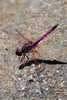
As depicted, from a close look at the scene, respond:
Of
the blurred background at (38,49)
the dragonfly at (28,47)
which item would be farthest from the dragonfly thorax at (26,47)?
the blurred background at (38,49)

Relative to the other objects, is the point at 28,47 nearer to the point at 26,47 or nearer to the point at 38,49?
the point at 26,47

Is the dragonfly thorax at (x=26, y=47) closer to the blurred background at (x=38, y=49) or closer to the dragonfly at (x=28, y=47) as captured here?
the dragonfly at (x=28, y=47)

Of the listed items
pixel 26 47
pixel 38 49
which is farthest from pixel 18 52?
pixel 38 49

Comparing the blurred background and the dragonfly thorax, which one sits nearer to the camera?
the blurred background

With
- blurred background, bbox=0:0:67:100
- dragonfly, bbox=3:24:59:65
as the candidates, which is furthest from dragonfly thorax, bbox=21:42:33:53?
blurred background, bbox=0:0:67:100

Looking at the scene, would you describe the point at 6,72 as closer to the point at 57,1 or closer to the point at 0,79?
the point at 0,79

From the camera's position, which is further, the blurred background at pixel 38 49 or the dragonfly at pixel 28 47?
the dragonfly at pixel 28 47

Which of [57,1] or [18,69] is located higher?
[57,1]

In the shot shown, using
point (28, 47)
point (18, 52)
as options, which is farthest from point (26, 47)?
point (18, 52)

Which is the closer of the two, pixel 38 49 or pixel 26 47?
pixel 26 47

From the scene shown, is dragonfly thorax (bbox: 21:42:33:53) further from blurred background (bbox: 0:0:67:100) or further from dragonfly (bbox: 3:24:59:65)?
blurred background (bbox: 0:0:67:100)

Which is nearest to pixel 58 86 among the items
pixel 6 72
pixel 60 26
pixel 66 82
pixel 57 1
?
pixel 66 82
